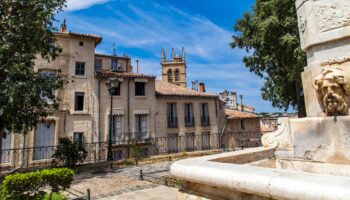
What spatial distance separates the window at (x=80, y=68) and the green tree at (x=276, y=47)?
13990 mm

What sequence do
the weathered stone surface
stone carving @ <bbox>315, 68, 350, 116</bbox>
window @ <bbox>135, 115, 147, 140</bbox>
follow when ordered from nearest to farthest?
1. the weathered stone surface
2. stone carving @ <bbox>315, 68, 350, 116</bbox>
3. window @ <bbox>135, 115, 147, 140</bbox>

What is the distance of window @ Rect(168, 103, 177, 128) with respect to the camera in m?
27.9

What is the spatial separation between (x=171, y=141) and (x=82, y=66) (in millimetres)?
12450

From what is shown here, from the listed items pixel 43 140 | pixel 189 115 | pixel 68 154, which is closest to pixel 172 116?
pixel 189 115

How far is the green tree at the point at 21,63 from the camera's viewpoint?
11.2 m

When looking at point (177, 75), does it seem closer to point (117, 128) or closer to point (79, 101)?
point (117, 128)

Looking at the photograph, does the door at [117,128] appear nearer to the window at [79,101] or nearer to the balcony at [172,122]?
the window at [79,101]

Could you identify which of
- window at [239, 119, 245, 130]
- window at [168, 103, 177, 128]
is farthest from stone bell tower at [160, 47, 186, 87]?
window at [168, 103, 177, 128]

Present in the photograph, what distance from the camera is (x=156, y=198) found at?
23.5 feet

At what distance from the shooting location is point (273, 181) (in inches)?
71.5

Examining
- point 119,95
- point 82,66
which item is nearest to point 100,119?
point 119,95

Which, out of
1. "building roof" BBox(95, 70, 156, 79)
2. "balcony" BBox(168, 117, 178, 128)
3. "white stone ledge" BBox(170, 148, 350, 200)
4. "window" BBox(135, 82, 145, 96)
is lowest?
"white stone ledge" BBox(170, 148, 350, 200)

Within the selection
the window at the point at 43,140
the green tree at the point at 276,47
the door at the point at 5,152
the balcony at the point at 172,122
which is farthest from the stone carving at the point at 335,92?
the balcony at the point at 172,122

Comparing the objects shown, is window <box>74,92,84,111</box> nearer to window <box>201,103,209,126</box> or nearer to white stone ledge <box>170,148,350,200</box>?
window <box>201,103,209,126</box>
